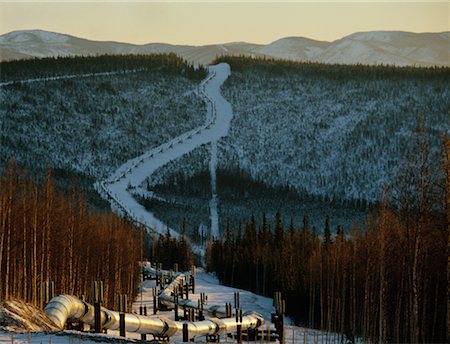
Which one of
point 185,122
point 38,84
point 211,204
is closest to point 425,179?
point 211,204

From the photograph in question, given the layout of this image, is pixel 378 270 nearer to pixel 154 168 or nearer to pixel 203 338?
pixel 203 338

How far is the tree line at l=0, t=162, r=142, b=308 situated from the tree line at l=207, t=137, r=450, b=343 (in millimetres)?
11142

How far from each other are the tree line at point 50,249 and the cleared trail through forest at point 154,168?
156 feet

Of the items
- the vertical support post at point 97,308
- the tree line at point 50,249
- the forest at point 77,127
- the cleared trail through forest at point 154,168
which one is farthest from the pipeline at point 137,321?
the forest at point 77,127

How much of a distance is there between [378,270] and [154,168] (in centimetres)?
11548

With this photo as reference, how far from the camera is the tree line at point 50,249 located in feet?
138

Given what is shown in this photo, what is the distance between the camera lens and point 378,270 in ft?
137

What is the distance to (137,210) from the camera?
Result: 122m

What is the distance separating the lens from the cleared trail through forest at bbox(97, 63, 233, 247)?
11906 cm

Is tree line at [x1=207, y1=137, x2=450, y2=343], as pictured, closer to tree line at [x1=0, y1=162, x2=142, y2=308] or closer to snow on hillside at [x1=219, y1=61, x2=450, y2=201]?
tree line at [x1=0, y1=162, x2=142, y2=308]

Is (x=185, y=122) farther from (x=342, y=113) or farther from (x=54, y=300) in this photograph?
(x=54, y=300)

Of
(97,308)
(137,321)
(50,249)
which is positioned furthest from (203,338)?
(97,308)

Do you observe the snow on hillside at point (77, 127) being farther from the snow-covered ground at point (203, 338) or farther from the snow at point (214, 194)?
the snow-covered ground at point (203, 338)

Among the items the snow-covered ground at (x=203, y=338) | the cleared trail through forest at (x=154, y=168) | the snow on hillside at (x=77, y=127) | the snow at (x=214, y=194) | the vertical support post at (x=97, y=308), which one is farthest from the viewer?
the snow on hillside at (x=77, y=127)
